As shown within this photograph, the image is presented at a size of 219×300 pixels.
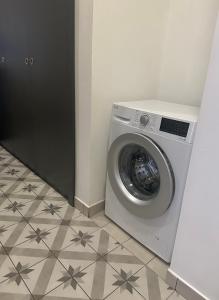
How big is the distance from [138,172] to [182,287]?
65 cm

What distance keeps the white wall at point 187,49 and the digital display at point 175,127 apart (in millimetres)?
582

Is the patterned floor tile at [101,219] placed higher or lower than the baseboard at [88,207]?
lower

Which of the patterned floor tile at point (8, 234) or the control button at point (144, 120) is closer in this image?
the control button at point (144, 120)

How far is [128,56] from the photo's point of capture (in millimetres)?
1516

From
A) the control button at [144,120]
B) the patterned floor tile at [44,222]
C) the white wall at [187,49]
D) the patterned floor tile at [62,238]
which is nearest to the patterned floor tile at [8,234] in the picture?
the patterned floor tile at [44,222]

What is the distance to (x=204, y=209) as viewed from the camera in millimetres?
1012

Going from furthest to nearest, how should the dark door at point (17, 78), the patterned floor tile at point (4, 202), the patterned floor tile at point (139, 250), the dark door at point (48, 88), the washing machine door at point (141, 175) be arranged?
the dark door at point (17, 78)
the patterned floor tile at point (4, 202)
the dark door at point (48, 88)
the patterned floor tile at point (139, 250)
the washing machine door at point (141, 175)

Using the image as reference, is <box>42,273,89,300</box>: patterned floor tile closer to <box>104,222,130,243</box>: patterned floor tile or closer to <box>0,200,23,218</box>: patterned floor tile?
<box>104,222,130,243</box>: patterned floor tile

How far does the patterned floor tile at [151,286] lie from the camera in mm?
1180

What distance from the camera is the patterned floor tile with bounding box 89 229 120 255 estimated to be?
4.75 feet

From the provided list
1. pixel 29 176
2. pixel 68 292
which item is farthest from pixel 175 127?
pixel 29 176

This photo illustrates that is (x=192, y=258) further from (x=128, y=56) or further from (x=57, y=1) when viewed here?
(x=57, y=1)

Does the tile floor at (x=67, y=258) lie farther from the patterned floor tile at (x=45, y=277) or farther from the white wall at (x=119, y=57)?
the white wall at (x=119, y=57)

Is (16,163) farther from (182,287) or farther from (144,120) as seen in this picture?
(182,287)
